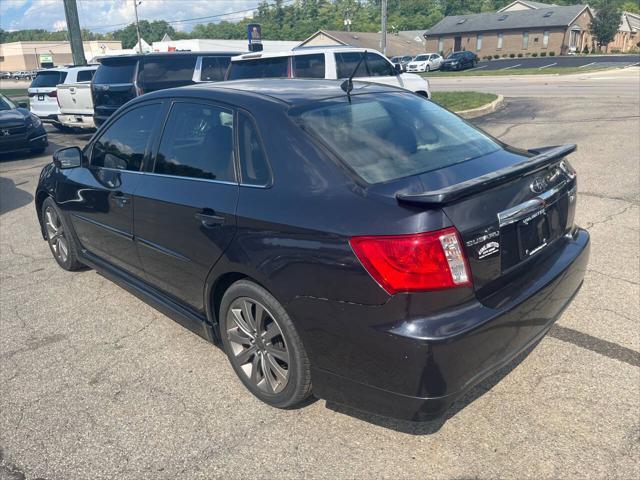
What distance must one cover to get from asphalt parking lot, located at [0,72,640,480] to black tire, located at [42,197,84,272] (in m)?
0.45

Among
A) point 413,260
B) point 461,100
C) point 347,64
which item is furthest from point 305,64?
point 413,260

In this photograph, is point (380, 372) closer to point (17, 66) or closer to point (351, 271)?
point (351, 271)

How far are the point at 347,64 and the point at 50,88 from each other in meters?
9.74

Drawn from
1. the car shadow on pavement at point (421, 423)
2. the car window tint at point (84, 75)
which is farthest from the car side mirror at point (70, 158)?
the car window tint at point (84, 75)

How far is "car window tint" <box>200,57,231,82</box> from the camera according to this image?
482 inches

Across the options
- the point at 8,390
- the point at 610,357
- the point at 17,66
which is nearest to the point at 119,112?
the point at 8,390

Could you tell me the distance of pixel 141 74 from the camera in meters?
11.6

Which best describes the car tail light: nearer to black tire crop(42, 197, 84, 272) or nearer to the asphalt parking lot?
the asphalt parking lot

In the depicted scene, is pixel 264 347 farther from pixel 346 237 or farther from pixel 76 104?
pixel 76 104

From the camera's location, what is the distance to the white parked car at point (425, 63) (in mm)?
47822

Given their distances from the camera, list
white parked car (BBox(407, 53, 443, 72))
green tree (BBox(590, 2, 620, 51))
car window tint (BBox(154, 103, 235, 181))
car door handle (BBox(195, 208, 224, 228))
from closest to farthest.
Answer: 1. car door handle (BBox(195, 208, 224, 228))
2. car window tint (BBox(154, 103, 235, 181))
3. white parked car (BBox(407, 53, 443, 72))
4. green tree (BBox(590, 2, 620, 51))

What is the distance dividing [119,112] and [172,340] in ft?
5.94

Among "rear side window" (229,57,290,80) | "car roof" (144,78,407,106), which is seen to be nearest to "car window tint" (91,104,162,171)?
"car roof" (144,78,407,106)

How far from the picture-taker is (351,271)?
2.39 metres
